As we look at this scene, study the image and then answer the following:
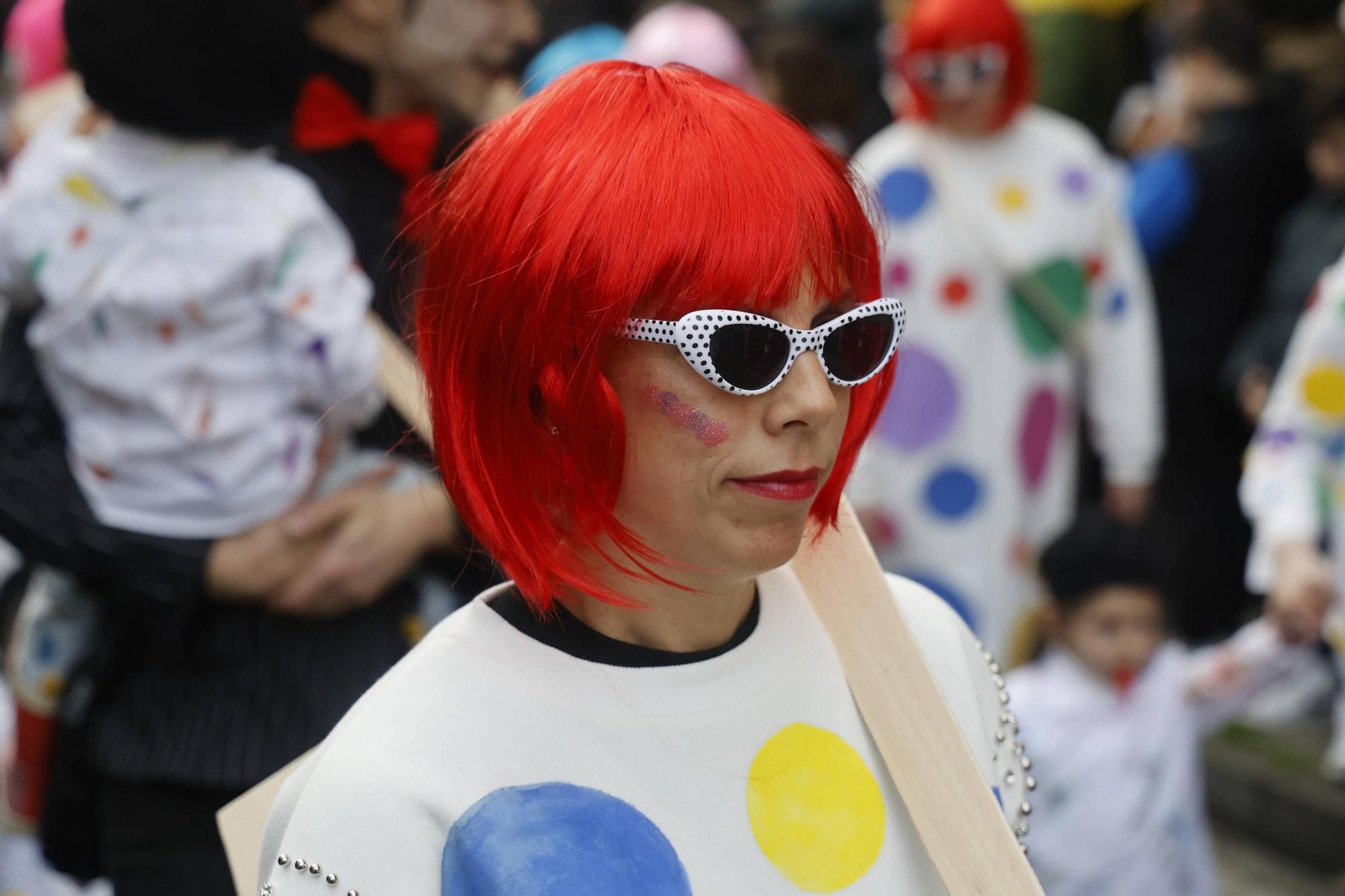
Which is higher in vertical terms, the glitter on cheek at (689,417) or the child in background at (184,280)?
the glitter on cheek at (689,417)

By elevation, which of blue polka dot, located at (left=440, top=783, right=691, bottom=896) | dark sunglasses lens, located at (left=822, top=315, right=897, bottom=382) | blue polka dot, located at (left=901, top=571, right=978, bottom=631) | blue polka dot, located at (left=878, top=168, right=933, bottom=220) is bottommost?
blue polka dot, located at (left=901, top=571, right=978, bottom=631)

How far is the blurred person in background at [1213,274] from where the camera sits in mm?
4977

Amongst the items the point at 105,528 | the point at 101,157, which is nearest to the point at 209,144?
the point at 101,157

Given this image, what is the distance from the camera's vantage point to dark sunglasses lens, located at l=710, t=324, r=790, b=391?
1337mm

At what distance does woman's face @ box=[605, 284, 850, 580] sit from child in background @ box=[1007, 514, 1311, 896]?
6.51ft

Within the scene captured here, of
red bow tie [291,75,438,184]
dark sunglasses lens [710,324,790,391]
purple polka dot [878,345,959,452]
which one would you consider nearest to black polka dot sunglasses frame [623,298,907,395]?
dark sunglasses lens [710,324,790,391]

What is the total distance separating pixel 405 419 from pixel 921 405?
6.01 feet

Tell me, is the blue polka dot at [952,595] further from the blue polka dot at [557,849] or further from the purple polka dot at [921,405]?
the blue polka dot at [557,849]

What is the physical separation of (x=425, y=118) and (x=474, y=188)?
149 cm

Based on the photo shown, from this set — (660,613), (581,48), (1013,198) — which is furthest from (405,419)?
(581,48)

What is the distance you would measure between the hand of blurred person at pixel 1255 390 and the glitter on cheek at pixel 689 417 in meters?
3.42

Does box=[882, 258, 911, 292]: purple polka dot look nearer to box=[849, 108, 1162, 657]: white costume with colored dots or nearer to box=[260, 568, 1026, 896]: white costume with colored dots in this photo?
box=[849, 108, 1162, 657]: white costume with colored dots

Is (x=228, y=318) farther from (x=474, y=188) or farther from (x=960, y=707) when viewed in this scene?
(x=960, y=707)

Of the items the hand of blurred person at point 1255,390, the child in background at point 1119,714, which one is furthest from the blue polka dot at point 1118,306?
the child in background at point 1119,714
